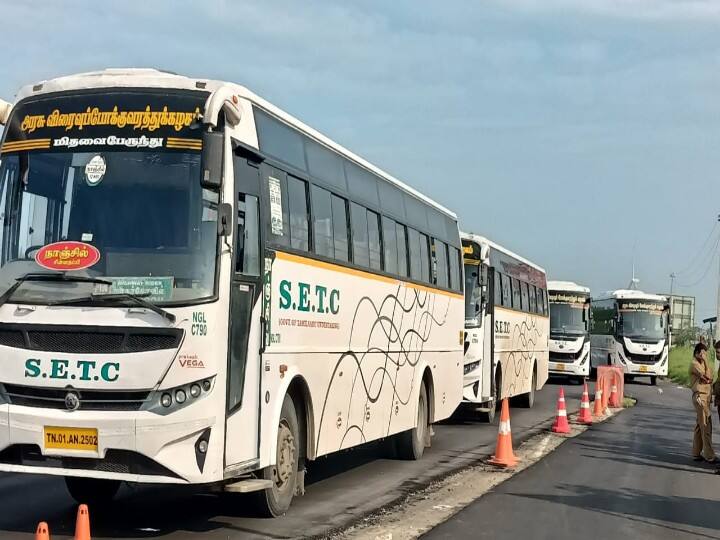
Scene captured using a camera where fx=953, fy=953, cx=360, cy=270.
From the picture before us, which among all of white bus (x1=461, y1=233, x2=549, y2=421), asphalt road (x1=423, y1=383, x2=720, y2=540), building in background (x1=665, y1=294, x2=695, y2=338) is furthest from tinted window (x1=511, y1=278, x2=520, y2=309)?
building in background (x1=665, y1=294, x2=695, y2=338)

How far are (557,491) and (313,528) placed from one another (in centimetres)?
393

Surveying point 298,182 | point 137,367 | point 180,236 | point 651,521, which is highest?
point 298,182

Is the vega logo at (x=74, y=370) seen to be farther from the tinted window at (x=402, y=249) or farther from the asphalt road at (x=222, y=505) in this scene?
the tinted window at (x=402, y=249)

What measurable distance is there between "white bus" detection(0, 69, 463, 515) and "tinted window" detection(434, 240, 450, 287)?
6.41m

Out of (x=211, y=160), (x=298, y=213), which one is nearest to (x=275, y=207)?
(x=298, y=213)

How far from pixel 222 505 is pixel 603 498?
178 inches

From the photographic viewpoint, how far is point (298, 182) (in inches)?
392

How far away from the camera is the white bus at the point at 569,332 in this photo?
37.1 meters

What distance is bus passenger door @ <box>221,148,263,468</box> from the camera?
26.3 ft

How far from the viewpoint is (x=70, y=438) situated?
24.5ft

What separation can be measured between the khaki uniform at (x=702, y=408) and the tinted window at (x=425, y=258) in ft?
15.0

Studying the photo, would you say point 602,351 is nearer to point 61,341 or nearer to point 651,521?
point 651,521

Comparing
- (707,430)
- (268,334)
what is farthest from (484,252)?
(268,334)

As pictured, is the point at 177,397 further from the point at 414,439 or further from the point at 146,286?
the point at 414,439
